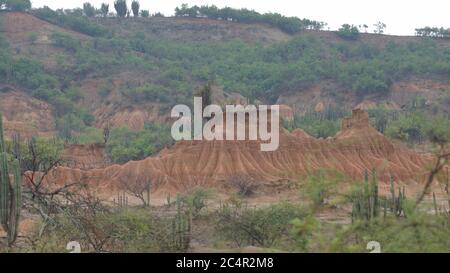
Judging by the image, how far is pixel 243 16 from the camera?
144 meters

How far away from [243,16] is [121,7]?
73.2 feet

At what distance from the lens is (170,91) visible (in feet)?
330

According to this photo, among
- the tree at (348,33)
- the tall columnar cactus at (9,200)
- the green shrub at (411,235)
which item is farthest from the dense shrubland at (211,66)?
the green shrub at (411,235)

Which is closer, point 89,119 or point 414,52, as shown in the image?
point 89,119

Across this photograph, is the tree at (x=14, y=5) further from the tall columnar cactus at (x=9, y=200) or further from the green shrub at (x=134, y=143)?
the tall columnar cactus at (x=9, y=200)

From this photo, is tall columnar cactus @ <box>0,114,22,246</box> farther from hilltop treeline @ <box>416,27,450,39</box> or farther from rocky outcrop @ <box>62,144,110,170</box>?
hilltop treeline @ <box>416,27,450,39</box>

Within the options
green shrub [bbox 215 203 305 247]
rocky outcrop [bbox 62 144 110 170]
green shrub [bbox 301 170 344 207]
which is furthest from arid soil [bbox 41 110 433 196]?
green shrub [bbox 301 170 344 207]

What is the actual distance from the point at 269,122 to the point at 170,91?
143 ft

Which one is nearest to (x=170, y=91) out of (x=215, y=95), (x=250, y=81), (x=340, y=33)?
(x=215, y=95)

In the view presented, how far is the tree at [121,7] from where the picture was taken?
479 feet

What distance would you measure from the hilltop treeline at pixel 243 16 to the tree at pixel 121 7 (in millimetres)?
9496

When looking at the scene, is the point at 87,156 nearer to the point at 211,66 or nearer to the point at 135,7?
the point at 211,66
